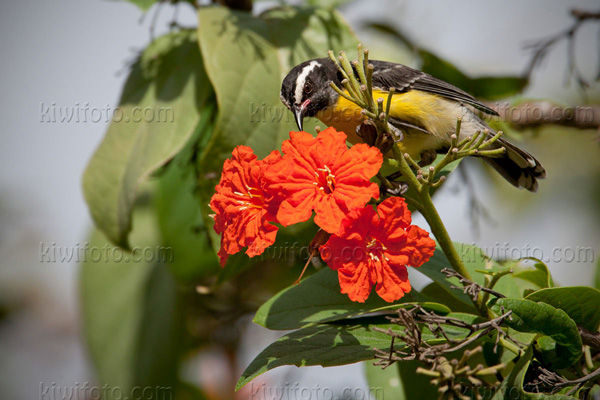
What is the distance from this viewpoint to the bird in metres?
2.37

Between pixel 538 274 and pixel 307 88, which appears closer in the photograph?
pixel 538 274

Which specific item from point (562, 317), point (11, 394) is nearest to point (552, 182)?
point (562, 317)

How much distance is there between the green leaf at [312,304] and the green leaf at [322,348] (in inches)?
3.3

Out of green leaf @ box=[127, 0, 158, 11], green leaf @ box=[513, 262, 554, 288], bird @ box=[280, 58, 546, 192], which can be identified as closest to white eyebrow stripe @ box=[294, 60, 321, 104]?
bird @ box=[280, 58, 546, 192]

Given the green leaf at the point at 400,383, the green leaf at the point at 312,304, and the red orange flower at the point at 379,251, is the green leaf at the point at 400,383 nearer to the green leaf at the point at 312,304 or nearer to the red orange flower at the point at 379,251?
the green leaf at the point at 312,304

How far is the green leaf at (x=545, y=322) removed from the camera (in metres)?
1.43

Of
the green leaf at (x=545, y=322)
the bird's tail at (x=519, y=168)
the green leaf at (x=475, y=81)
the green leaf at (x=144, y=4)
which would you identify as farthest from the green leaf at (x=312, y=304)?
the green leaf at (x=144, y=4)

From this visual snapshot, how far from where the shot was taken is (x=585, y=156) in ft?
17.3

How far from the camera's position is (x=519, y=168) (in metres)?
2.68

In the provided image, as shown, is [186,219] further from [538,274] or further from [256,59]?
[538,274]

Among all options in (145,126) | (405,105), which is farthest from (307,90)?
(145,126)

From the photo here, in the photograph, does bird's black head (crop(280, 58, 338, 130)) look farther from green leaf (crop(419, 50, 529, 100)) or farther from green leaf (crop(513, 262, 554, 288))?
green leaf (crop(513, 262, 554, 288))

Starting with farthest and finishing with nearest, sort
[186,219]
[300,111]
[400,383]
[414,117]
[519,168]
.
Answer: [186,219] → [519,168] → [414,117] → [300,111] → [400,383]

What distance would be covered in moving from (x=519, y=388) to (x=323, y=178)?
0.72 metres
